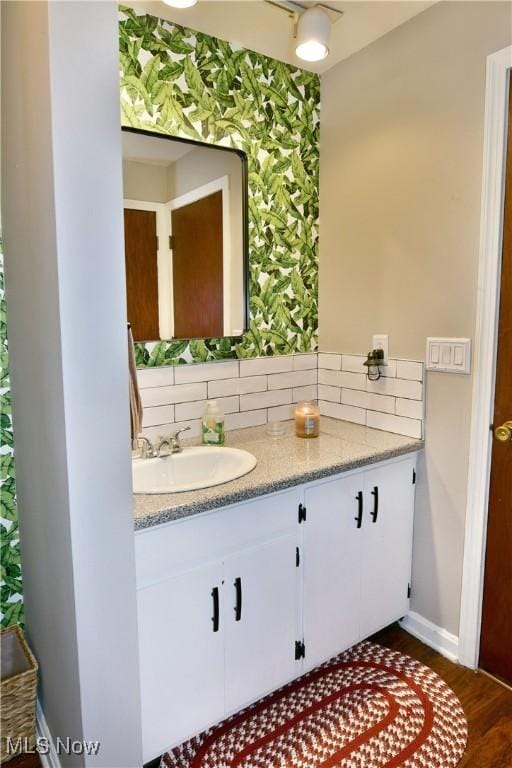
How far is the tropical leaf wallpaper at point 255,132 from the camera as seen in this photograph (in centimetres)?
171

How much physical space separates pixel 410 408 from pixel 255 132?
1.25m

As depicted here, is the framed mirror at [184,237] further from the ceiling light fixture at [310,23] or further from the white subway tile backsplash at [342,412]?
the white subway tile backsplash at [342,412]

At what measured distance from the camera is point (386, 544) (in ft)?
6.09

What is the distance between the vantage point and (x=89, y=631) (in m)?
1.09

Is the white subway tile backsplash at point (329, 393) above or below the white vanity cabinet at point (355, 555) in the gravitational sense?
above

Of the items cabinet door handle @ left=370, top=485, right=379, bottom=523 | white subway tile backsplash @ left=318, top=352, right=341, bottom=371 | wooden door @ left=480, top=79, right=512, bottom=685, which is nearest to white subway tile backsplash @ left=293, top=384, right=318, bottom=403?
white subway tile backsplash @ left=318, top=352, right=341, bottom=371

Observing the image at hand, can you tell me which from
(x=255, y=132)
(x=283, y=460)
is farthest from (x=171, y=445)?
(x=255, y=132)

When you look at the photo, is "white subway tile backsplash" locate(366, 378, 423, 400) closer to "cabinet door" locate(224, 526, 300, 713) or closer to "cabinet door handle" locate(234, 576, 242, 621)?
"cabinet door" locate(224, 526, 300, 713)

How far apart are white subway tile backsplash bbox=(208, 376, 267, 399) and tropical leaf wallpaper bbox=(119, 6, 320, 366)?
0.34 ft

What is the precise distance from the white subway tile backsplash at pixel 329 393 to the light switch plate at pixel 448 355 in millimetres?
478

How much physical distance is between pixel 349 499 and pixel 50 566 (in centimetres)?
96

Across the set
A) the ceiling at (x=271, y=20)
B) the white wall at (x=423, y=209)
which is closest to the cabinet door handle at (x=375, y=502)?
the white wall at (x=423, y=209)

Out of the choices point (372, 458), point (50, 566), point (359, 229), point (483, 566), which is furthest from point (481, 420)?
point (50, 566)

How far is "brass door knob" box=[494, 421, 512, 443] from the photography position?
1.62m
